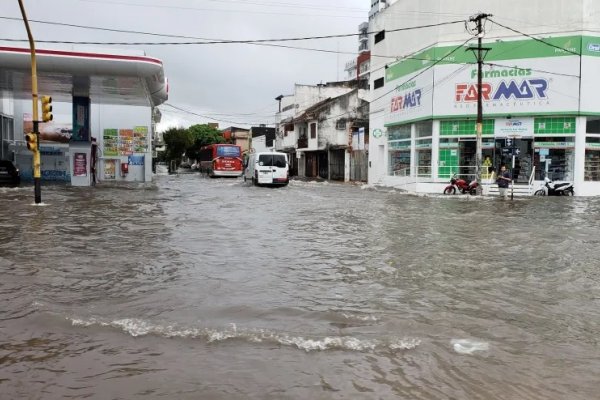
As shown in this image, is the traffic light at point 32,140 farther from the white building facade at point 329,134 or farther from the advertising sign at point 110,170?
the white building facade at point 329,134

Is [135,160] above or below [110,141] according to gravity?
below

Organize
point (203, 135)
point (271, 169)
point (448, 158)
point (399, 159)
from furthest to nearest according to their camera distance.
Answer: point (203, 135)
point (399, 159)
point (271, 169)
point (448, 158)

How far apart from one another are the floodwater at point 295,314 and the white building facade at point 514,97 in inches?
668

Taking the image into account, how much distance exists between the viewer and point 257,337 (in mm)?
5305

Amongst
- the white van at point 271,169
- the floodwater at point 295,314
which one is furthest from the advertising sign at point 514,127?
the floodwater at point 295,314

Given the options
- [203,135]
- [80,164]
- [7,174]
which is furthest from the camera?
[203,135]

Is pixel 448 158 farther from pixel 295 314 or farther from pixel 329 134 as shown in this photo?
pixel 295 314

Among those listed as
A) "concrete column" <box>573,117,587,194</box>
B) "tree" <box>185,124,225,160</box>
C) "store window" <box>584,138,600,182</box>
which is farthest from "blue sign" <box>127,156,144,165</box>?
"tree" <box>185,124,225,160</box>

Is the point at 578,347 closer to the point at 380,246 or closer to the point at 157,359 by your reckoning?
the point at 157,359

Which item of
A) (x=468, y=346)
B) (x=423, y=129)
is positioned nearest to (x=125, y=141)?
(x=423, y=129)

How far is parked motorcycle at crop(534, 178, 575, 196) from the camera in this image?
27.7m

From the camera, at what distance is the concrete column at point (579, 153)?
27.7m

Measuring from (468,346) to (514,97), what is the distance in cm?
2603

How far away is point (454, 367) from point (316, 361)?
1.16 meters
